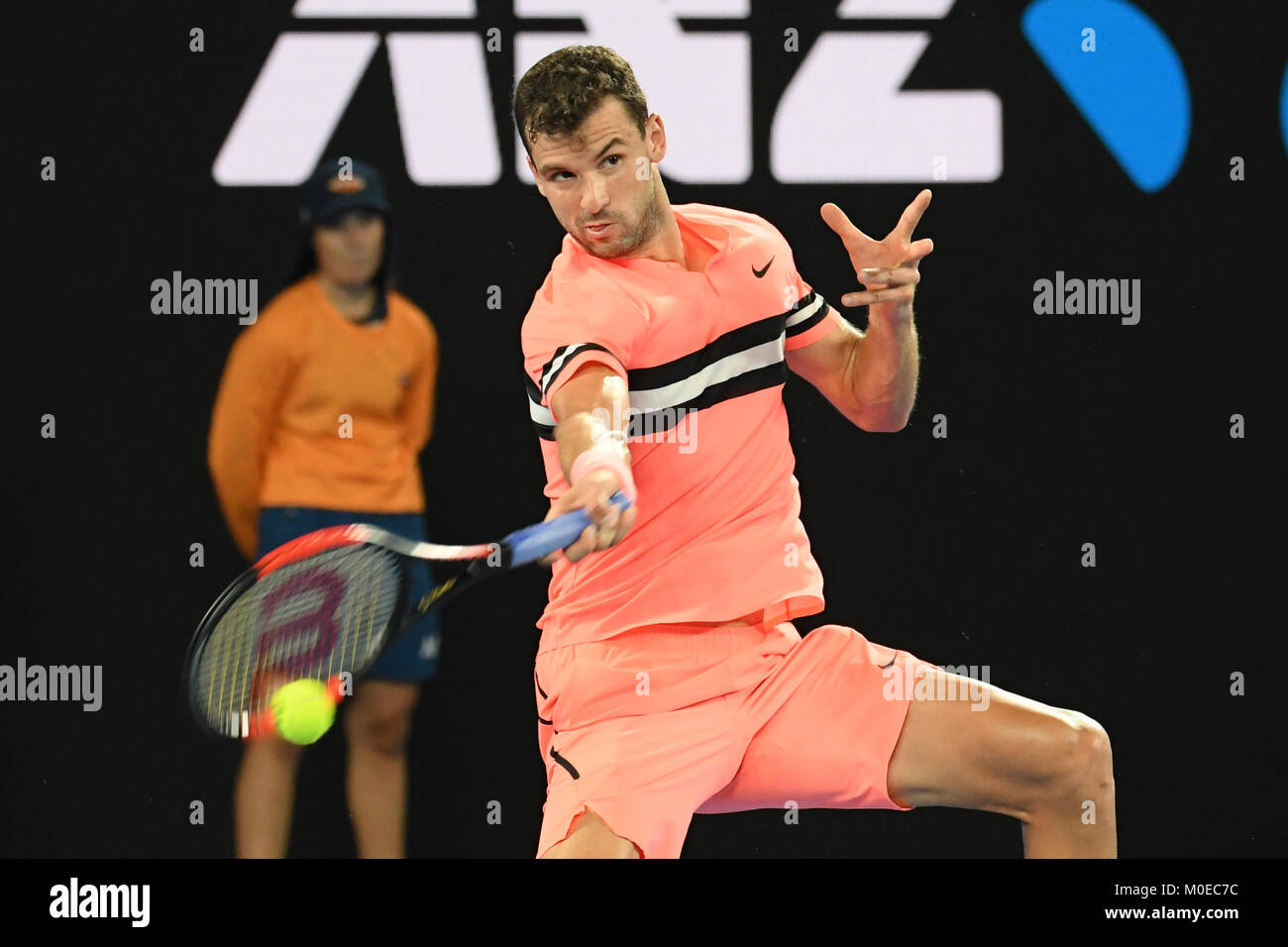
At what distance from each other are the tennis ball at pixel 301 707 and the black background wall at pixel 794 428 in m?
1.17

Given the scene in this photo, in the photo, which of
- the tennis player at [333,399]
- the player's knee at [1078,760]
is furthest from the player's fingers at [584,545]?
the tennis player at [333,399]

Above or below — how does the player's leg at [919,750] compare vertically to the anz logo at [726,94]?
below

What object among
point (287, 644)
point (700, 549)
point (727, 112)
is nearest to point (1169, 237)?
point (727, 112)

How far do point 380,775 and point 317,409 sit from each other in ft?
3.00

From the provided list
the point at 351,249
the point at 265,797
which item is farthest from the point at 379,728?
the point at 351,249

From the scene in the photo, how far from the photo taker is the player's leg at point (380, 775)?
13.3 ft

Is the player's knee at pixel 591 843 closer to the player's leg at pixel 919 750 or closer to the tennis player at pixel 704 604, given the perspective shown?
the tennis player at pixel 704 604

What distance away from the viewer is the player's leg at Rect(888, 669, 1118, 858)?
288 centimetres

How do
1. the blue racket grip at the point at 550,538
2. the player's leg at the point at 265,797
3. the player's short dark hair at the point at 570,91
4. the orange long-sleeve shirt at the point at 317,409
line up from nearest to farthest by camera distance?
the blue racket grip at the point at 550,538 → the player's short dark hair at the point at 570,91 → the orange long-sleeve shirt at the point at 317,409 → the player's leg at the point at 265,797

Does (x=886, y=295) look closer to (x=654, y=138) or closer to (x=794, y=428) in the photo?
(x=654, y=138)
